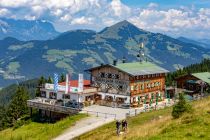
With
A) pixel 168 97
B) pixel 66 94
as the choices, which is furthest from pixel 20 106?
pixel 168 97

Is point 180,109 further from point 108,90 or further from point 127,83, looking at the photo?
point 108,90

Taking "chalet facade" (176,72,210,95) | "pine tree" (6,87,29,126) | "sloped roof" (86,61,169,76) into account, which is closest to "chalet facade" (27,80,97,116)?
"sloped roof" (86,61,169,76)

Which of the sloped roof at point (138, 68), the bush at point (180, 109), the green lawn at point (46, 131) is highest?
the sloped roof at point (138, 68)

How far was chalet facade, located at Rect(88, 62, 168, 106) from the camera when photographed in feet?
268

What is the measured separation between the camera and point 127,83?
81500mm

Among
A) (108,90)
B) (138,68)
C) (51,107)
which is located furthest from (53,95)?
(138,68)

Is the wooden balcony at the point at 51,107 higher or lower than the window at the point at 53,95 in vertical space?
lower

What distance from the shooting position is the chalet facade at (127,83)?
8175 centimetres

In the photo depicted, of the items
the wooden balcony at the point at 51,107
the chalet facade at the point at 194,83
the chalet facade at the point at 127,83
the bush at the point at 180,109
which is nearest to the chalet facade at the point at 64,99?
the wooden balcony at the point at 51,107

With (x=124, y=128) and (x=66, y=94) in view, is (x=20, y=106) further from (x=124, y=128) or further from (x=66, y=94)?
(x=124, y=128)

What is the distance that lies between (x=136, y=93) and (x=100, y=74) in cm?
888

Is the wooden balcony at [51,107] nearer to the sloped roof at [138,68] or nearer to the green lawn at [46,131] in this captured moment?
the green lawn at [46,131]

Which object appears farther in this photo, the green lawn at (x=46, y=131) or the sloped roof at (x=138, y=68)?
the sloped roof at (x=138, y=68)

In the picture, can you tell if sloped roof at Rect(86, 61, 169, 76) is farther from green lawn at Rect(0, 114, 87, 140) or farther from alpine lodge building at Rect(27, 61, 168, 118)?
green lawn at Rect(0, 114, 87, 140)
